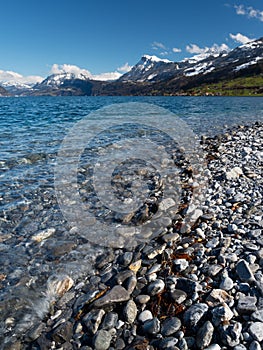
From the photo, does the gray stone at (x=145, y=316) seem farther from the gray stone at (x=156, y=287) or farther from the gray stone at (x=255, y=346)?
the gray stone at (x=255, y=346)

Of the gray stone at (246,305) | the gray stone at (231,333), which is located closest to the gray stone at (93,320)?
the gray stone at (231,333)

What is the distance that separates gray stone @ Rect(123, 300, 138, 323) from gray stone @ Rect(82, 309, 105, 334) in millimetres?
323

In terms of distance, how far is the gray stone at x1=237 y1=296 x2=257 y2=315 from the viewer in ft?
10.6

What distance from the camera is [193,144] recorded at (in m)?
15.1

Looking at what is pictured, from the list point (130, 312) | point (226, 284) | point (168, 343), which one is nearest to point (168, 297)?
point (130, 312)

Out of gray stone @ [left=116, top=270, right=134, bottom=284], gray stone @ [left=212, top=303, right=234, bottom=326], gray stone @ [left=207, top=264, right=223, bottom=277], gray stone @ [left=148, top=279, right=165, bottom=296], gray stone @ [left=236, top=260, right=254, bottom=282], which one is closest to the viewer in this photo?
gray stone @ [left=212, top=303, right=234, bottom=326]

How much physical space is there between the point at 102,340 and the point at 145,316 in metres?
0.63

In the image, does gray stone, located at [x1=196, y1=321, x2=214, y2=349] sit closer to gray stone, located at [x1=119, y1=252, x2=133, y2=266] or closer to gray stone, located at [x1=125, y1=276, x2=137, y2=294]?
gray stone, located at [x1=125, y1=276, x2=137, y2=294]

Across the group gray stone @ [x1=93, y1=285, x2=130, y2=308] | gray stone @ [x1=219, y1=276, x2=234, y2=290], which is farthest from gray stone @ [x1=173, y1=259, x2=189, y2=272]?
gray stone @ [x1=93, y1=285, x2=130, y2=308]

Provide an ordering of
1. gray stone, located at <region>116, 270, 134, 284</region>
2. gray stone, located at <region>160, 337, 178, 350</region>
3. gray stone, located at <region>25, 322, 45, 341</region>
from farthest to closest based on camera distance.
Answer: gray stone, located at <region>116, 270, 134, 284</region>
gray stone, located at <region>25, 322, 45, 341</region>
gray stone, located at <region>160, 337, 178, 350</region>

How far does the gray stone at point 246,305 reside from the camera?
3.22 metres

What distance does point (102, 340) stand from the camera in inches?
125

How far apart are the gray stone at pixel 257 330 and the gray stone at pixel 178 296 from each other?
3.03 feet

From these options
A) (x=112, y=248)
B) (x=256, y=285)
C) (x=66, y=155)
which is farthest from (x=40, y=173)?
(x=256, y=285)
